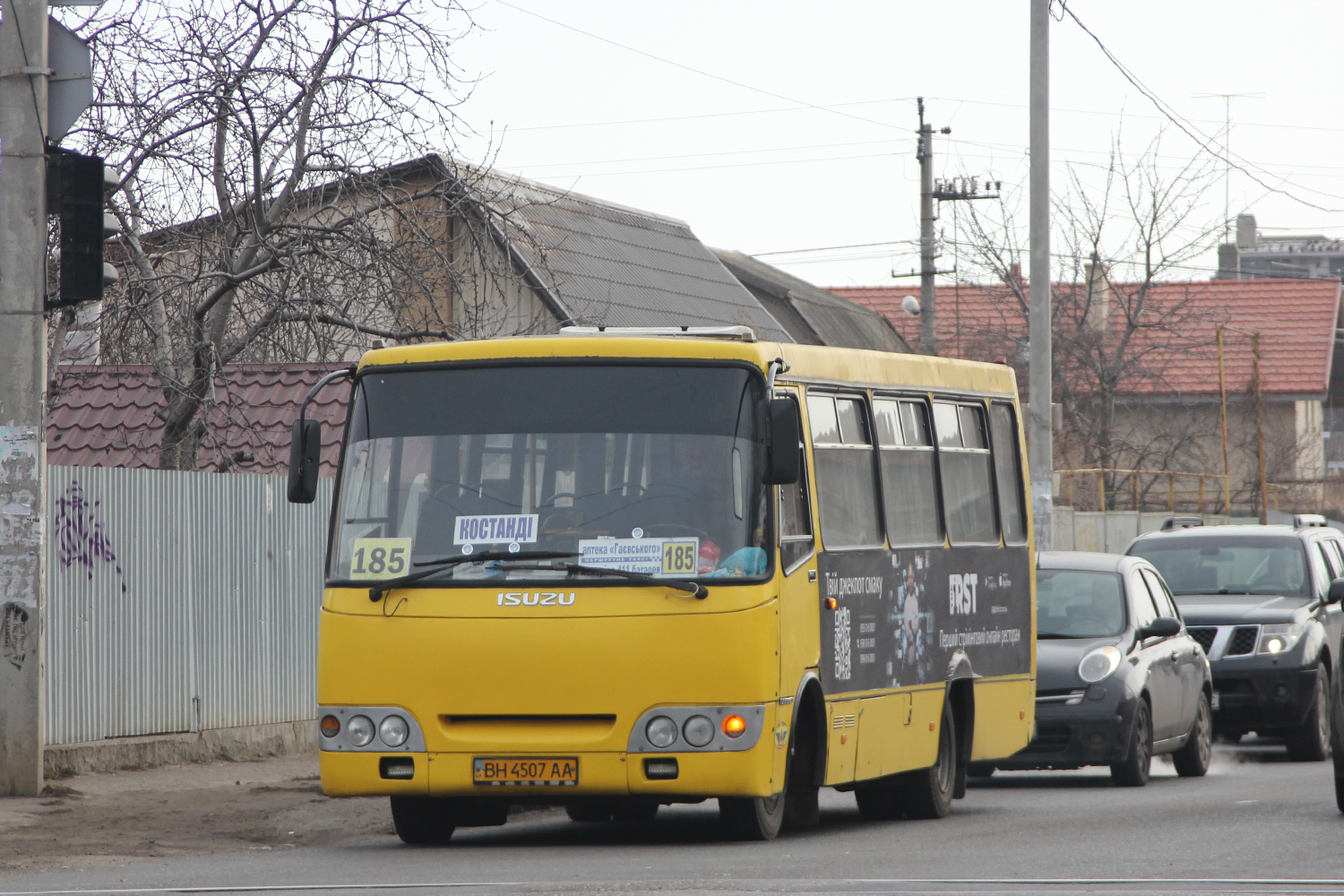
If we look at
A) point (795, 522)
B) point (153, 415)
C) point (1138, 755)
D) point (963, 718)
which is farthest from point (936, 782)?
point (153, 415)

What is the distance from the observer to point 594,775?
969cm

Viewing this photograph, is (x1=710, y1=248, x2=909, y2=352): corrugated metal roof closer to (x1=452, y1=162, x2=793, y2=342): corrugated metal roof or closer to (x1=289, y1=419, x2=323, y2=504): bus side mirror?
(x1=452, y1=162, x2=793, y2=342): corrugated metal roof

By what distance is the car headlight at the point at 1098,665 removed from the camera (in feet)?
48.4

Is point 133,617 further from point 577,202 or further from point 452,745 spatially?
point 577,202

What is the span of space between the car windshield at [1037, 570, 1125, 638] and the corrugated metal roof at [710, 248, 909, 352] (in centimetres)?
2956

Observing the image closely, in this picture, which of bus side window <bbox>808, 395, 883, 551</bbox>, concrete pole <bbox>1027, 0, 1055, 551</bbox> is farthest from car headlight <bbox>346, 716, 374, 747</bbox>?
concrete pole <bbox>1027, 0, 1055, 551</bbox>

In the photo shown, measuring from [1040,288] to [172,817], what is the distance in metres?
13.0

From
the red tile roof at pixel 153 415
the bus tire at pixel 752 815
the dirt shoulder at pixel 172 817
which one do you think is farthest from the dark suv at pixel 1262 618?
the bus tire at pixel 752 815

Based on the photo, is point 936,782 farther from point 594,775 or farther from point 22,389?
point 22,389

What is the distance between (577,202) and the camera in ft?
123

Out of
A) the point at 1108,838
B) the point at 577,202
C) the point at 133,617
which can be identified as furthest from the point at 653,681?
the point at 577,202

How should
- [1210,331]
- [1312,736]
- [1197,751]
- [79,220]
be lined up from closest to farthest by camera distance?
[79,220], [1197,751], [1312,736], [1210,331]

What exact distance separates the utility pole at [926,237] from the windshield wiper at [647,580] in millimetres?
35797

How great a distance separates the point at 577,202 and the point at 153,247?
20.3m
